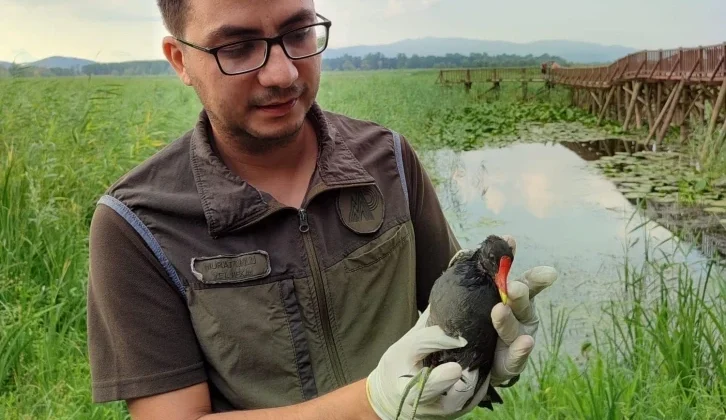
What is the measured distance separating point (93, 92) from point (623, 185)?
306 inches

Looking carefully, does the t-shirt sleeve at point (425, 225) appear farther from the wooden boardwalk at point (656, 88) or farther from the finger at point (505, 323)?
the wooden boardwalk at point (656, 88)

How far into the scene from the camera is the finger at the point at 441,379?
1281mm

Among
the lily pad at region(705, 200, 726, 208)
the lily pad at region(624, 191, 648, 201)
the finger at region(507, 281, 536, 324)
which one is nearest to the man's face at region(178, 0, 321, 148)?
the finger at region(507, 281, 536, 324)

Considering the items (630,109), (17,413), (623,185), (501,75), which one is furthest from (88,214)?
(501,75)

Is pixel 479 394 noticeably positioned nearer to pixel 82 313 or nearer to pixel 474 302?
pixel 474 302

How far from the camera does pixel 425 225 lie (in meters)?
1.80

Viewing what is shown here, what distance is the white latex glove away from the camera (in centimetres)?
130

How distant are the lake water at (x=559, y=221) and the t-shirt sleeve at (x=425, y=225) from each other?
2104 mm

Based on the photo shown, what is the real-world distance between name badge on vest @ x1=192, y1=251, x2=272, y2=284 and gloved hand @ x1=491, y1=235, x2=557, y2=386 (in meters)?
0.54

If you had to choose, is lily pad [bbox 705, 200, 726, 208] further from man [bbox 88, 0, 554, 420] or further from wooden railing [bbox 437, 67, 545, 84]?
wooden railing [bbox 437, 67, 545, 84]

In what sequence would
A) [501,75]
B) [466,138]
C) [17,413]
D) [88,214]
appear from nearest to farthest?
[17,413] < [88,214] < [466,138] < [501,75]

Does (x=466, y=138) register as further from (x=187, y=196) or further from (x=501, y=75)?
(x=187, y=196)

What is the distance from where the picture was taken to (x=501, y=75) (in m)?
25.4

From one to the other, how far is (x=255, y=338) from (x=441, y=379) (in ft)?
1.55
